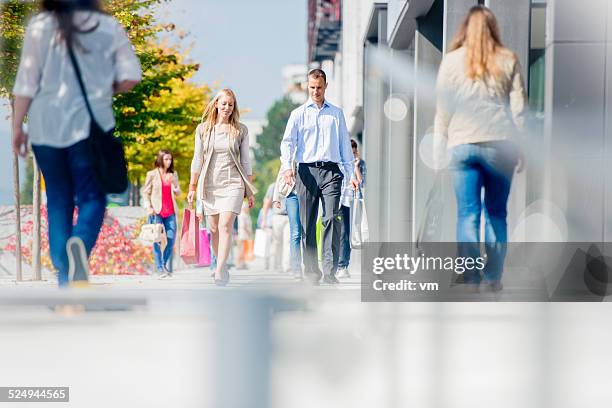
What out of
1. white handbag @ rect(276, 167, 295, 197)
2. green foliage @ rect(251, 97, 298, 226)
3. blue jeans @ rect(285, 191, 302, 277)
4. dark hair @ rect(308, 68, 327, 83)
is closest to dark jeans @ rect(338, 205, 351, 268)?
blue jeans @ rect(285, 191, 302, 277)

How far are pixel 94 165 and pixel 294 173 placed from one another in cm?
267

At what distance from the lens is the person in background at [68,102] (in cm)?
444

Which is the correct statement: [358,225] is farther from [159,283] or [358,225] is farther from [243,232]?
[243,232]

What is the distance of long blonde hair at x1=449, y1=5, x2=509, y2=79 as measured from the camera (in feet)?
16.4

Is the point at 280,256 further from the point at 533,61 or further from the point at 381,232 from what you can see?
the point at 533,61

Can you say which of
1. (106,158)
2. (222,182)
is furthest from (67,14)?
(222,182)

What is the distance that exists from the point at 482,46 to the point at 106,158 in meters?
2.13

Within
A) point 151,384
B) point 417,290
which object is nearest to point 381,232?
point 417,290

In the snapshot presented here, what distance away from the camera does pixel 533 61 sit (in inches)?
246

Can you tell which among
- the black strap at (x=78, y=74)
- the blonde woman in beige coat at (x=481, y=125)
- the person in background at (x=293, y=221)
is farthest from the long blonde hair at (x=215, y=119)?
the black strap at (x=78, y=74)

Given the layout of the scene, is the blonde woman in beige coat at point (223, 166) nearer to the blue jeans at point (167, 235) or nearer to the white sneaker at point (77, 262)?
the white sneaker at point (77, 262)

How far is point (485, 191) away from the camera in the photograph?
5.17 metres

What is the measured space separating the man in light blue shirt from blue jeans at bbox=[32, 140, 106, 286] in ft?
7.93

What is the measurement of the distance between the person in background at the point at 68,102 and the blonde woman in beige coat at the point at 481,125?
1774 mm
